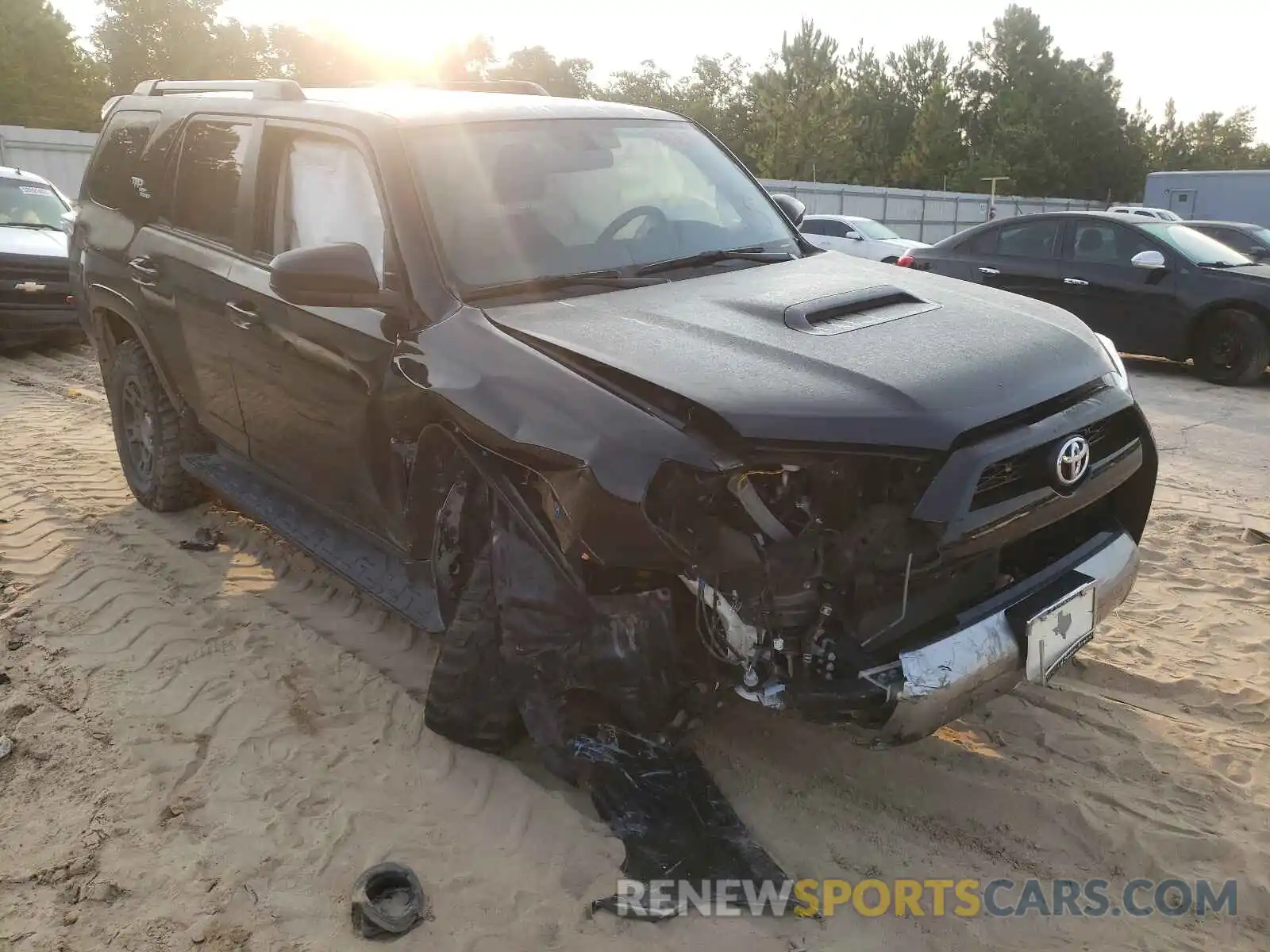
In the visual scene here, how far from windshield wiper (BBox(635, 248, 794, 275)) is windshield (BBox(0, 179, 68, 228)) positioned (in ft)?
32.3

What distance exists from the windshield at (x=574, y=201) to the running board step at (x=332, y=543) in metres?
1.05

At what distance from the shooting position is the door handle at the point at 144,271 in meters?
4.51

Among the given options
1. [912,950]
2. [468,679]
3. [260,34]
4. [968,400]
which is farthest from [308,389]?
[260,34]

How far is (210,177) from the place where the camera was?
163 inches

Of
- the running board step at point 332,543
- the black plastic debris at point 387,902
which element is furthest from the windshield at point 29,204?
the black plastic debris at point 387,902

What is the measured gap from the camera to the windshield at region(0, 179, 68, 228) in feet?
34.2

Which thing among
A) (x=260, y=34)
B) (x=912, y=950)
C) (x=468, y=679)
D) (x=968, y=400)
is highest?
(x=260, y=34)

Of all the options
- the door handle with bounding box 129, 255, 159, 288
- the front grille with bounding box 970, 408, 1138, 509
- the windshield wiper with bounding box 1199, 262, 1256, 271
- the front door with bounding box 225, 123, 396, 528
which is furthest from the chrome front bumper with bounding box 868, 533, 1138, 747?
the windshield wiper with bounding box 1199, 262, 1256, 271

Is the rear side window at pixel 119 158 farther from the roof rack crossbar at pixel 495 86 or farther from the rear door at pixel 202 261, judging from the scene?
the roof rack crossbar at pixel 495 86

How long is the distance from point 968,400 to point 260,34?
207 ft

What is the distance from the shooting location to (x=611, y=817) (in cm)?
269

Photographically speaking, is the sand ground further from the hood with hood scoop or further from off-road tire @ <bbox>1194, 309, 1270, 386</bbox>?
off-road tire @ <bbox>1194, 309, 1270, 386</bbox>

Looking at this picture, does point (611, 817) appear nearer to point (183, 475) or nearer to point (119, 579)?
point (119, 579)

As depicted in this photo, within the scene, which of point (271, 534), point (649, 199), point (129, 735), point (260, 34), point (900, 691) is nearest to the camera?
point (900, 691)
